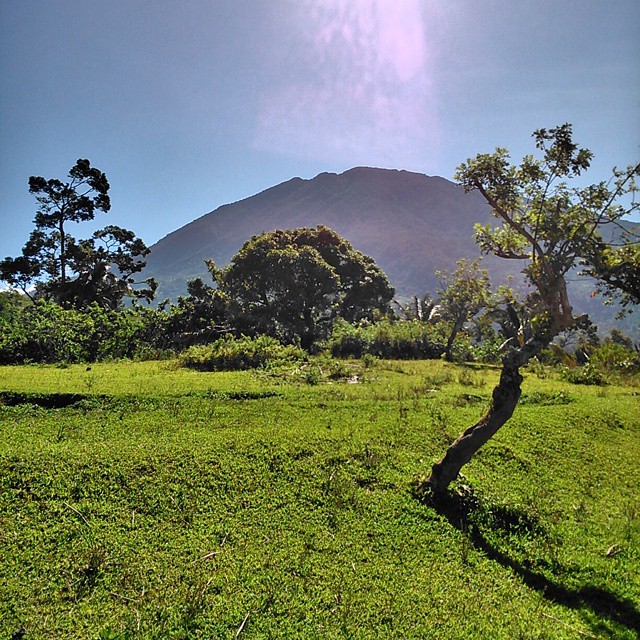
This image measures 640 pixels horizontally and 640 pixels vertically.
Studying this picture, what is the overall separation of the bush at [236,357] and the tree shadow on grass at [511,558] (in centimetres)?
841

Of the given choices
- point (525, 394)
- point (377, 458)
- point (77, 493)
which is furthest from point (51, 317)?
point (525, 394)

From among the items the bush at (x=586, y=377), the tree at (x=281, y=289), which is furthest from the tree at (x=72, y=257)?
the bush at (x=586, y=377)

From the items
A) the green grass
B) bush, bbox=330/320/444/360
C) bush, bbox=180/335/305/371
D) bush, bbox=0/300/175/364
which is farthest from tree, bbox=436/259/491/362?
bush, bbox=0/300/175/364

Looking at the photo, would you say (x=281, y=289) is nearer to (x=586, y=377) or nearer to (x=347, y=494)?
(x=586, y=377)

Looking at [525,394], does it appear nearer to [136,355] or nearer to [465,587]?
[465,587]

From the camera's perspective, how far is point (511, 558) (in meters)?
4.57

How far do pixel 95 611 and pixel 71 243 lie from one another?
80.4 feet

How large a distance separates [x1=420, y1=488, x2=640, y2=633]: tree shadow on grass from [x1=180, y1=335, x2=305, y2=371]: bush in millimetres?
8409

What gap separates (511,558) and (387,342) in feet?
48.3

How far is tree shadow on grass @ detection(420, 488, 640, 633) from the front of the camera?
392cm

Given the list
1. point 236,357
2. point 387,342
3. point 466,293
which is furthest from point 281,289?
point 236,357

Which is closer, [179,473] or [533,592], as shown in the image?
[533,592]

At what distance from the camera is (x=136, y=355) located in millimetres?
15602

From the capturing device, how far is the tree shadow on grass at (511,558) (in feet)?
12.9
